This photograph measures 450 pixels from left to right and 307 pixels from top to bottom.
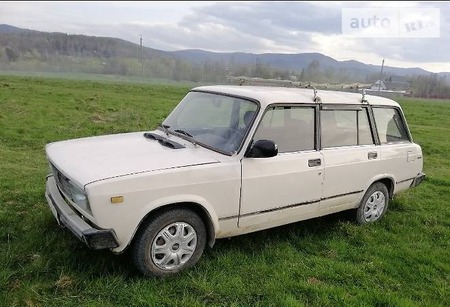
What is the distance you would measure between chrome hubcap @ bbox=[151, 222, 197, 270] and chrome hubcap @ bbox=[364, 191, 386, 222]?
9.30 ft

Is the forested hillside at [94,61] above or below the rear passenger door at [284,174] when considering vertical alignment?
above

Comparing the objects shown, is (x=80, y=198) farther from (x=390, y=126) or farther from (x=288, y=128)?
(x=390, y=126)

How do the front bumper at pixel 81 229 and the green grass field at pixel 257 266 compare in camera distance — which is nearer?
the front bumper at pixel 81 229

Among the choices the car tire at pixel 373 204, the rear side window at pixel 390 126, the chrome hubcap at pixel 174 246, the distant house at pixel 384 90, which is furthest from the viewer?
the distant house at pixel 384 90

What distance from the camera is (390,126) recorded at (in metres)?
5.69

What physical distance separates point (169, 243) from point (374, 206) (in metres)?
3.27

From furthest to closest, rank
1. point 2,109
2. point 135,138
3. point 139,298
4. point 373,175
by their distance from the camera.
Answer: point 2,109 → point 373,175 → point 135,138 → point 139,298

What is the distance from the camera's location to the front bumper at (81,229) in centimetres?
→ 315

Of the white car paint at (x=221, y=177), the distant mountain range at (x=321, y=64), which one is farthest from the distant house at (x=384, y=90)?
the distant mountain range at (x=321, y=64)

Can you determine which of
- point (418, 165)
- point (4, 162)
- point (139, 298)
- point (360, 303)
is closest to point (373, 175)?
point (418, 165)

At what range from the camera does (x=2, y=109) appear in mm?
12984

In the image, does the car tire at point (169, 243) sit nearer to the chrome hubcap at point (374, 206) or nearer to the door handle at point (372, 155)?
the door handle at point (372, 155)

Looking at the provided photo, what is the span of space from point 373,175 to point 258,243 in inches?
74.2

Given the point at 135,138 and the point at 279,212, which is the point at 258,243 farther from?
the point at 135,138
